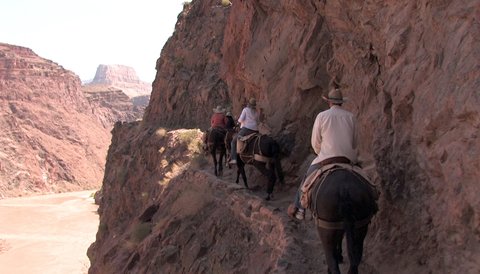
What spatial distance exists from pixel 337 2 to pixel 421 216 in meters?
5.18

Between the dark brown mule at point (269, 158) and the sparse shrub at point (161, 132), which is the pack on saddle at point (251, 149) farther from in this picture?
the sparse shrub at point (161, 132)

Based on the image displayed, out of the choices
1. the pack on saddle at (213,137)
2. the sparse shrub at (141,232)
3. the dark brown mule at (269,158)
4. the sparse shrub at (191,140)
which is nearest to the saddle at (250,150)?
the dark brown mule at (269,158)

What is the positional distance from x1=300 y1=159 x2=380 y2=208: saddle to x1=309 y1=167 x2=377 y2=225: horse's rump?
5 centimetres

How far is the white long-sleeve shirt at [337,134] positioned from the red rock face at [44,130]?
76.9 m

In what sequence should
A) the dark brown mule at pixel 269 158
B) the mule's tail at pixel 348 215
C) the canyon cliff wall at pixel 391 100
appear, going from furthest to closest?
1. the dark brown mule at pixel 269 158
2. the mule's tail at pixel 348 215
3. the canyon cliff wall at pixel 391 100

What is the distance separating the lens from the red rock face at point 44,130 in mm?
82750

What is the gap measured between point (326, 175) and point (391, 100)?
212 cm

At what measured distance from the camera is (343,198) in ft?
20.1

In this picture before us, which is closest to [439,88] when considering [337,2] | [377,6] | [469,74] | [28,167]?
[469,74]

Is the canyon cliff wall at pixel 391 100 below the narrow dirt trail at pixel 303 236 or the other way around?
the other way around

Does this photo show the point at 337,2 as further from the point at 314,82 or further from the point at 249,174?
the point at 249,174

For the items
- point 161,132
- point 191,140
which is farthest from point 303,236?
point 161,132

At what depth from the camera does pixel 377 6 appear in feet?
27.8

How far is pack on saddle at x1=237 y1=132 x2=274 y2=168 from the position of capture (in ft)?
35.6
